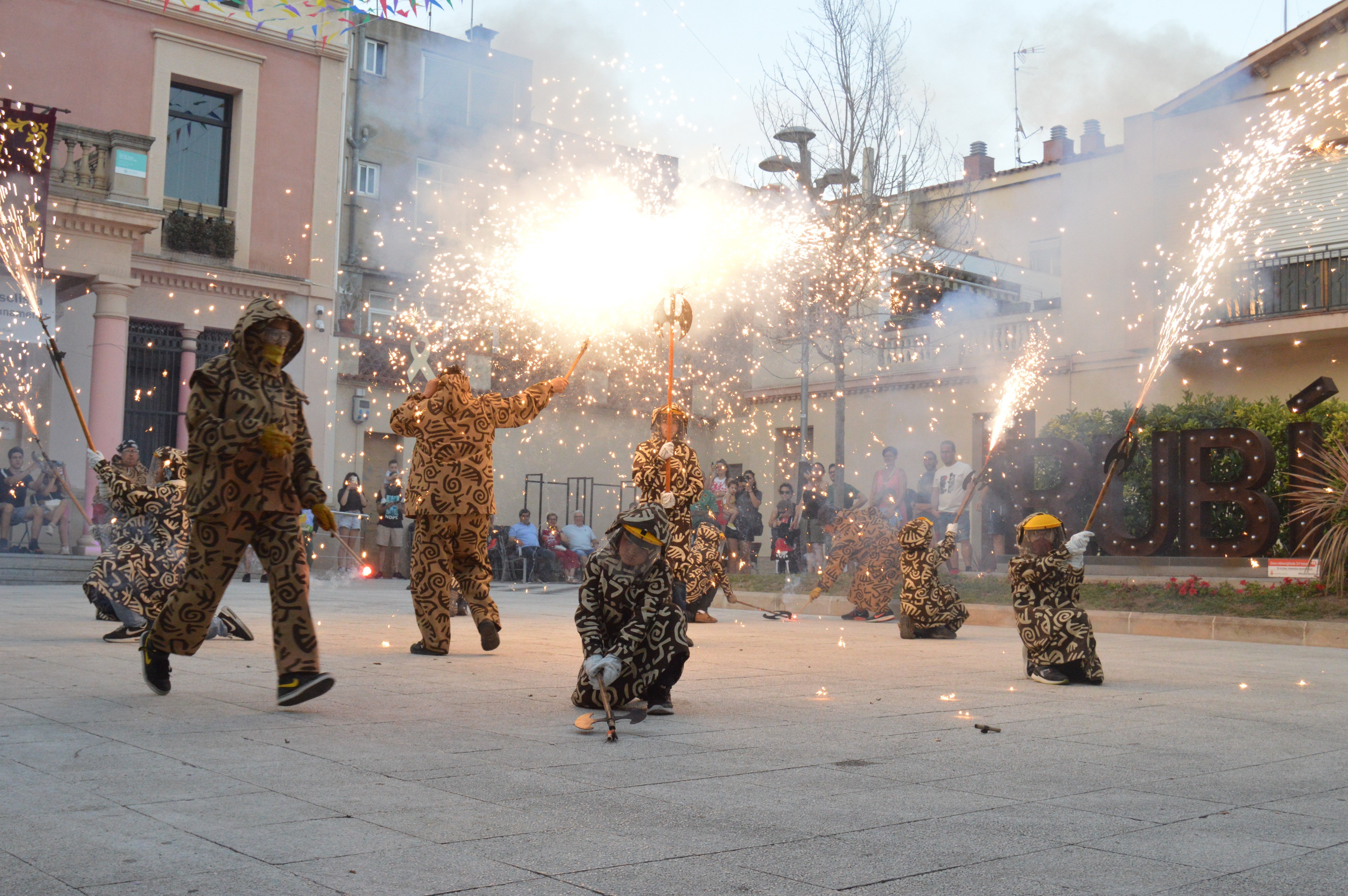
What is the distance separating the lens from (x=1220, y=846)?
3422 millimetres

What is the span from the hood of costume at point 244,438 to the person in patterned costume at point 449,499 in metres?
2.17

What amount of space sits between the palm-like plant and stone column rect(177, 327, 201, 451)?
1597 centimetres

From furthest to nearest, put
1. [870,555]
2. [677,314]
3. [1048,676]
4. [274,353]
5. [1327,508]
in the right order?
[870,555], [1327,508], [677,314], [1048,676], [274,353]

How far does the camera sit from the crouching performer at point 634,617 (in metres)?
5.72

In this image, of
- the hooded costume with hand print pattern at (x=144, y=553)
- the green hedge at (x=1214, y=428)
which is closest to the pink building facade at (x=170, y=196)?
the hooded costume with hand print pattern at (x=144, y=553)

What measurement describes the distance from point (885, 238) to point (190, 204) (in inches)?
466

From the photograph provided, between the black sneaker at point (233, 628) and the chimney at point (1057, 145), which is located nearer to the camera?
the black sneaker at point (233, 628)

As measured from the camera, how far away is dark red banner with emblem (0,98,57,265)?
56.7ft

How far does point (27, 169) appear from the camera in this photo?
57.5ft

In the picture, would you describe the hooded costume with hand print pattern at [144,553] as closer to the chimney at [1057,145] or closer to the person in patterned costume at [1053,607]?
the person in patterned costume at [1053,607]

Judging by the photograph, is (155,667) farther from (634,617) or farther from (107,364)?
(107,364)

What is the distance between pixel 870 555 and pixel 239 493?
28.7 ft

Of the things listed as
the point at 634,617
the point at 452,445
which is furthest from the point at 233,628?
the point at 634,617

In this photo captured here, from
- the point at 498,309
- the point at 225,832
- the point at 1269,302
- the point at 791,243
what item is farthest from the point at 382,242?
the point at 225,832
